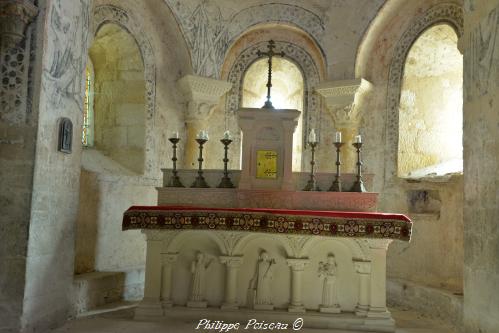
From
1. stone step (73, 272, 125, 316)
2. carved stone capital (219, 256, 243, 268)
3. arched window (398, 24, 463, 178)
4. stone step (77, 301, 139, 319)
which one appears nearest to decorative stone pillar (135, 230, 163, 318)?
stone step (77, 301, 139, 319)

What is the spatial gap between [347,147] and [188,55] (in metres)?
3.44

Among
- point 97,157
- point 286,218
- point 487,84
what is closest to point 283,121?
point 286,218

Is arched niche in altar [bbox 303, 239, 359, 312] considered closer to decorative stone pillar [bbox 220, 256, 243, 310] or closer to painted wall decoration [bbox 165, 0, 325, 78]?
decorative stone pillar [bbox 220, 256, 243, 310]

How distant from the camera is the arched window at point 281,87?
997 centimetres

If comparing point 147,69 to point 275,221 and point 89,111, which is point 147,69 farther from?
point 275,221

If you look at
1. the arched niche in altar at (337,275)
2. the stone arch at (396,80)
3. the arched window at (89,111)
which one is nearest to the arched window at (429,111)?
the stone arch at (396,80)

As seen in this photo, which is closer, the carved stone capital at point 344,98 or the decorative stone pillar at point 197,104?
the carved stone capital at point 344,98

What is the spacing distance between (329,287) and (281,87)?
562 cm

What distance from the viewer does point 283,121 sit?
21.0 feet

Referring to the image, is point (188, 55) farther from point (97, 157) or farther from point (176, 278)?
point (176, 278)

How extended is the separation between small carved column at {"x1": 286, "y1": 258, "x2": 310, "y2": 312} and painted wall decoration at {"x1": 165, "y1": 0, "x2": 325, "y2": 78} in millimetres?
4541

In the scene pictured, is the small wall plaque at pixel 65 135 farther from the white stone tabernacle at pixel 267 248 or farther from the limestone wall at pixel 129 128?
the limestone wall at pixel 129 128

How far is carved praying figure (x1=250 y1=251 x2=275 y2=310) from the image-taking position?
6.02 meters

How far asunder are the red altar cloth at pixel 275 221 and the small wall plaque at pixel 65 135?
42.6 inches
